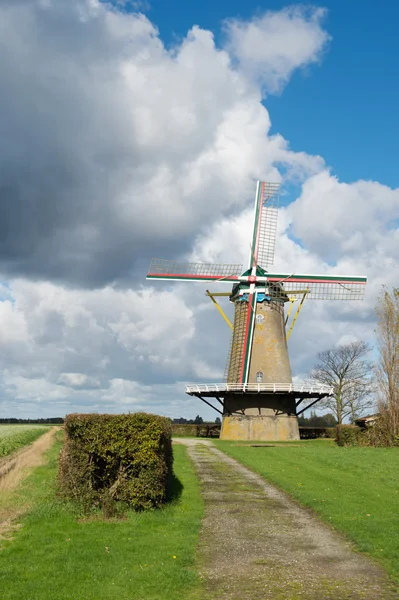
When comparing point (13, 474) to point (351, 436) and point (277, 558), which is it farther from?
point (351, 436)

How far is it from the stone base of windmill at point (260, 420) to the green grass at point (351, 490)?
52.7 feet

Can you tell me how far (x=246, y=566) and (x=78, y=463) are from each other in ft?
17.6

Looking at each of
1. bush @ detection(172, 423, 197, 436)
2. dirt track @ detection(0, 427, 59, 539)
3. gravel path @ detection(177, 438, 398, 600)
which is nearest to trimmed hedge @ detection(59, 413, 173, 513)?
dirt track @ detection(0, 427, 59, 539)

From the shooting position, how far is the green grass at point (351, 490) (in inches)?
423

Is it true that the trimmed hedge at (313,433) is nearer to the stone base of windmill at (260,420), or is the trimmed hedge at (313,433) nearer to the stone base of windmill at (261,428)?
the stone base of windmill at (260,420)

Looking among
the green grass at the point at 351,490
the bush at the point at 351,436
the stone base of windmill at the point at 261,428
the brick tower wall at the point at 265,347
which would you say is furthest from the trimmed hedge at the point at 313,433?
the green grass at the point at 351,490

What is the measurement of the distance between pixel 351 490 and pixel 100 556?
10.0 meters

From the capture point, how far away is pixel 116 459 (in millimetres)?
12914

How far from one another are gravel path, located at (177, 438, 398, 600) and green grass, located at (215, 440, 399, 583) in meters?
0.44

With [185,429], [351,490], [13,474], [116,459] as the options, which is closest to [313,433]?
[185,429]

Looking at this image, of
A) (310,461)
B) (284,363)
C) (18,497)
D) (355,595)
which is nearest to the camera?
(355,595)

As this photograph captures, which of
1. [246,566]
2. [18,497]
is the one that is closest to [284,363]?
[18,497]

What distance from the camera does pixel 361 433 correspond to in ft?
134

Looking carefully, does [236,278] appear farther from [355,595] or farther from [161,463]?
[355,595]
